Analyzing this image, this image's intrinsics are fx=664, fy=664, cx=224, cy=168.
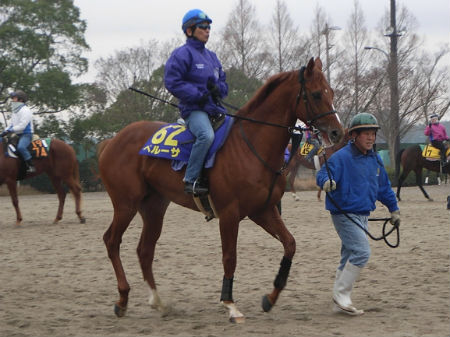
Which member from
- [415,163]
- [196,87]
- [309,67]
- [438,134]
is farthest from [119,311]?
[415,163]

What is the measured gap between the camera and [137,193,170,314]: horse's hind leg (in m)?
6.86

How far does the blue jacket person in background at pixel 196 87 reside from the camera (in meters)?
6.16

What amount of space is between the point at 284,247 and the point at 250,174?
745 mm

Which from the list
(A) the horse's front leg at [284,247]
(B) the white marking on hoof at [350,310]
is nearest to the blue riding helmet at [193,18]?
(A) the horse's front leg at [284,247]

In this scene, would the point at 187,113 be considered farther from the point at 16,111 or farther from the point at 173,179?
the point at 16,111

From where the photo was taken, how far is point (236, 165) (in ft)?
20.0

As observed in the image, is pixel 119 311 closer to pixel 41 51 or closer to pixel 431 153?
pixel 431 153

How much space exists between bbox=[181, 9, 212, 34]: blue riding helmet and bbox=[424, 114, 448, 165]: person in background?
13534mm

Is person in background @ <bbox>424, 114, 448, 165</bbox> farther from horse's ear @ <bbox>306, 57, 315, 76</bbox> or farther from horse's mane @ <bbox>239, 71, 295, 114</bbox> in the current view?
horse's ear @ <bbox>306, 57, 315, 76</bbox>

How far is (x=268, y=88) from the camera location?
633 cm

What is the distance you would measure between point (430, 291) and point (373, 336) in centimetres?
190

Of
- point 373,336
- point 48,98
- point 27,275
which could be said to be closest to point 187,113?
point 373,336

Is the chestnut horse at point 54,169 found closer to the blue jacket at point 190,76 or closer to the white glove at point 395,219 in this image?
the blue jacket at point 190,76

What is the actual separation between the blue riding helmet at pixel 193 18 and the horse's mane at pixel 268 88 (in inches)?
35.3
